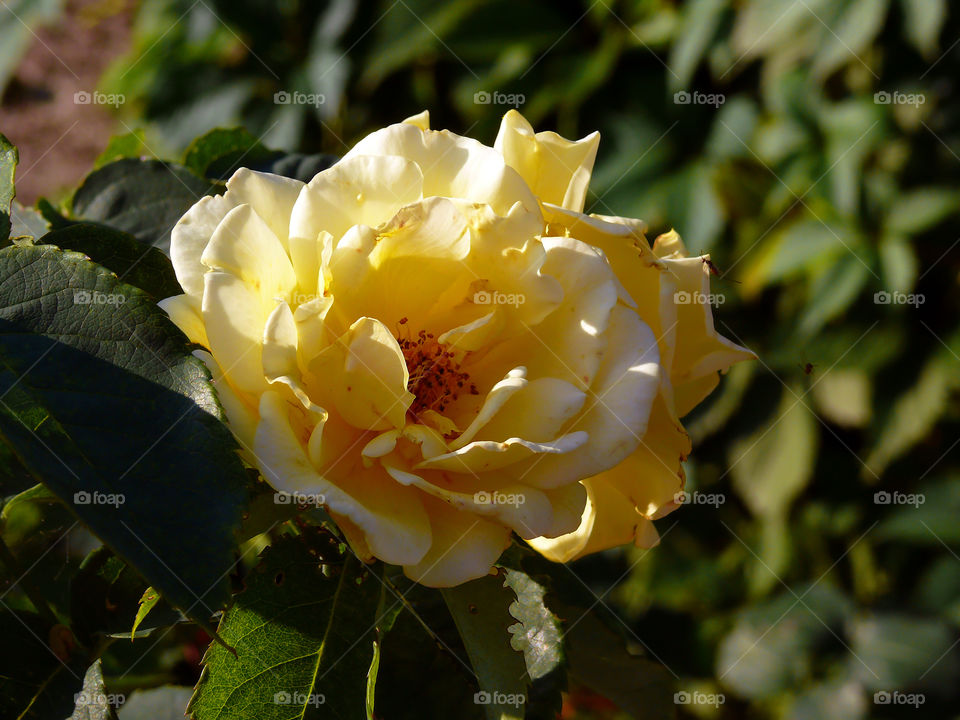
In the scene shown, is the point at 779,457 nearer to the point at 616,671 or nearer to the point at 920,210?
the point at 920,210

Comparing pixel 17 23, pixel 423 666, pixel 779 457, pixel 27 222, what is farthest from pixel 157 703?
pixel 17 23

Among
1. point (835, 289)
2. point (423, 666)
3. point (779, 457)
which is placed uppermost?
point (423, 666)

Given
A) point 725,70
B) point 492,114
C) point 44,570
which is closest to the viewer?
point 44,570

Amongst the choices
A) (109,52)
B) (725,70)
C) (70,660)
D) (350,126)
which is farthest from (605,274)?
(109,52)

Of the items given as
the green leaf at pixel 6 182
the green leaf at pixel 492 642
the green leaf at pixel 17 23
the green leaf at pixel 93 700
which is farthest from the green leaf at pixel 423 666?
the green leaf at pixel 17 23

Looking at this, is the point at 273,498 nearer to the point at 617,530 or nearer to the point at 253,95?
the point at 617,530

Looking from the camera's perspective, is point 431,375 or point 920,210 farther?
point 920,210
